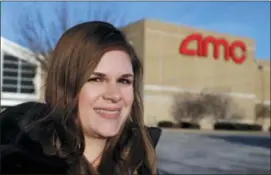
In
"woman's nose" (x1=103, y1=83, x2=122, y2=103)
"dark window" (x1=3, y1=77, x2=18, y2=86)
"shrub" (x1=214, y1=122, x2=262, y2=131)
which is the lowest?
"shrub" (x1=214, y1=122, x2=262, y2=131)

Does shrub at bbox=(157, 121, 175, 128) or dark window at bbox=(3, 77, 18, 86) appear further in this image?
shrub at bbox=(157, 121, 175, 128)

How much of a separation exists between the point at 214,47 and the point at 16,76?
19.0 m

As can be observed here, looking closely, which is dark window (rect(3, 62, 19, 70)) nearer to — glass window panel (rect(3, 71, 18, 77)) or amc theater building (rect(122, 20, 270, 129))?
glass window panel (rect(3, 71, 18, 77))

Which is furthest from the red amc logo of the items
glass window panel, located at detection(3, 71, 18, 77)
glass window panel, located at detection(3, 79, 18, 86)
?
glass window panel, located at detection(3, 79, 18, 86)

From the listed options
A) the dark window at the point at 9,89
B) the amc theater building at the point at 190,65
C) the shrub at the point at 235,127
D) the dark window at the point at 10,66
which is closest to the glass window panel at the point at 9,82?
the dark window at the point at 9,89

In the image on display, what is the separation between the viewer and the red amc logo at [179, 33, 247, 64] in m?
39.7

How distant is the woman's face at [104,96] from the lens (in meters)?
1.14

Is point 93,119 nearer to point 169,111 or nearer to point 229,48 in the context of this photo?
point 169,111

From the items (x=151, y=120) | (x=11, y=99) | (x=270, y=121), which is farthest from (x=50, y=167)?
(x=270, y=121)

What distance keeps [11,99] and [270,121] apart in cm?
2752

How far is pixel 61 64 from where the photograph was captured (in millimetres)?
1172

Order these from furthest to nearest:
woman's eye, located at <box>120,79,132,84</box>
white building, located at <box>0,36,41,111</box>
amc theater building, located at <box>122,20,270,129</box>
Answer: amc theater building, located at <box>122,20,270,129</box>, white building, located at <box>0,36,41,111</box>, woman's eye, located at <box>120,79,132,84</box>

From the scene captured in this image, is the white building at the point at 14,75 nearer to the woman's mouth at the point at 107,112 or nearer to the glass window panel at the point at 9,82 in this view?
the glass window panel at the point at 9,82

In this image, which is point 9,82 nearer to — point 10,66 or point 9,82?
point 9,82
